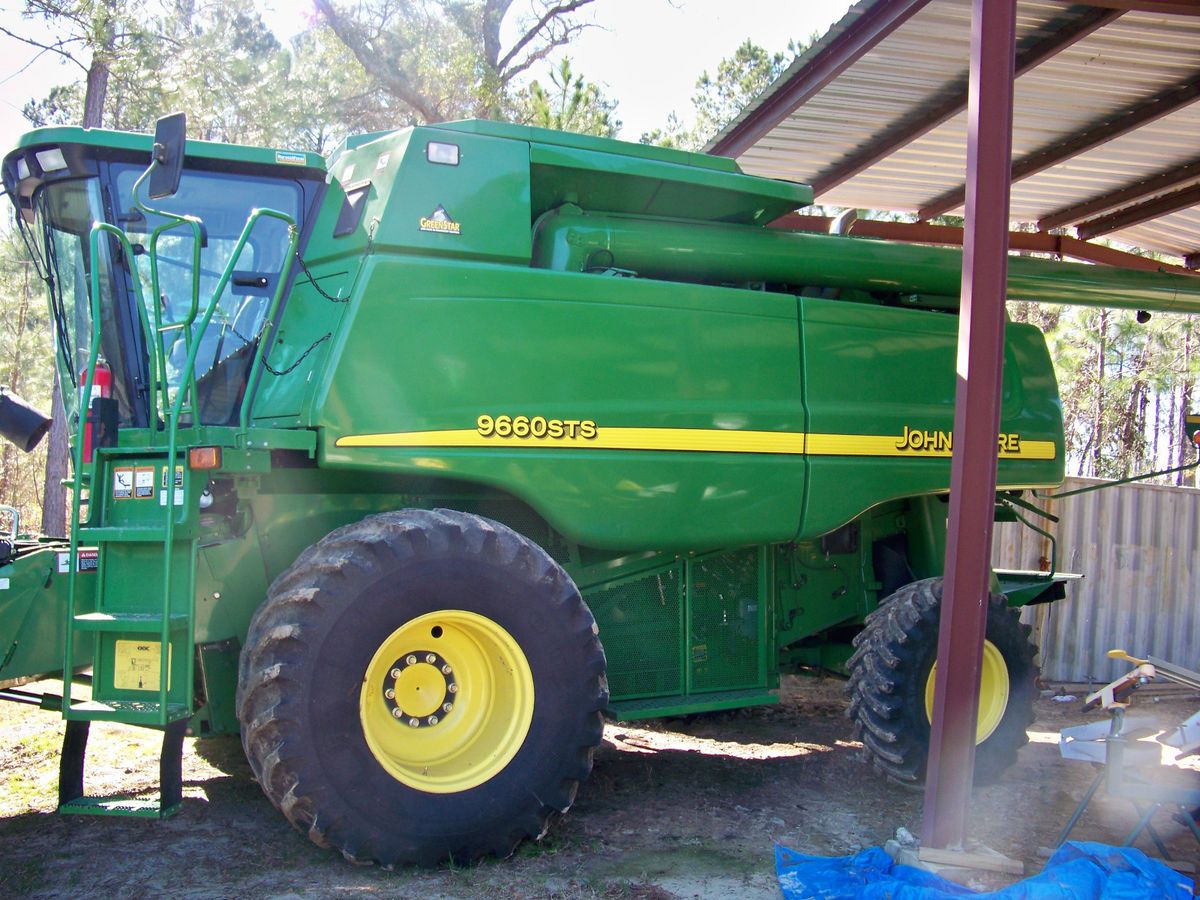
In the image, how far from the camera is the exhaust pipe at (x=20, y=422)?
5.83 metres

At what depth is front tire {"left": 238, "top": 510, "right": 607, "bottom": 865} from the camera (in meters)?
4.35

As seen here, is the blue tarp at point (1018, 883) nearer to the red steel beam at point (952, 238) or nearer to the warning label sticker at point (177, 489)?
the warning label sticker at point (177, 489)

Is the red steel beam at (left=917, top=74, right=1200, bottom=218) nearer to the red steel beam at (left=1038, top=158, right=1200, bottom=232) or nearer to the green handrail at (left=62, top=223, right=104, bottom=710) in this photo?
the red steel beam at (left=1038, top=158, right=1200, bottom=232)

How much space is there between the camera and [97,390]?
523 centimetres

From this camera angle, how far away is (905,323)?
21.0ft

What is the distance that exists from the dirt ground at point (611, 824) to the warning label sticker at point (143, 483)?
4.92 feet

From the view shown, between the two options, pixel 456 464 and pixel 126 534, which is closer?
pixel 126 534

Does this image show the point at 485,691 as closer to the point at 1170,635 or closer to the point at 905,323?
the point at 905,323

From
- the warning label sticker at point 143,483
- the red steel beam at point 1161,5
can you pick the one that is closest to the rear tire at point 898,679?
the red steel beam at point 1161,5

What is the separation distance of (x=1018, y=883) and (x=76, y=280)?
5.00 metres

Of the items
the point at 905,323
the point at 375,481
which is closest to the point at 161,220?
the point at 375,481

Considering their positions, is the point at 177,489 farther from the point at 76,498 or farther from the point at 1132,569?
the point at 1132,569

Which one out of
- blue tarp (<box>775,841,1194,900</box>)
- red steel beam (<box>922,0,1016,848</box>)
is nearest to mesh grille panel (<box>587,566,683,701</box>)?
blue tarp (<box>775,841,1194,900</box>)

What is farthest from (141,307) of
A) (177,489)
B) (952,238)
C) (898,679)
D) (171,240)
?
(952,238)
